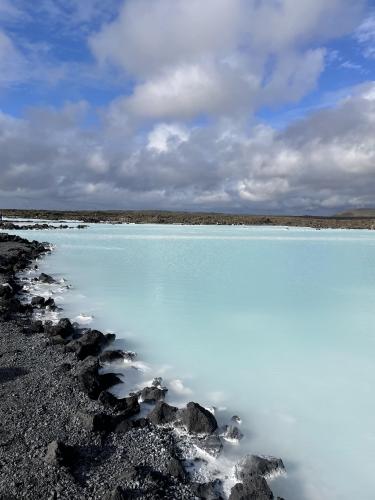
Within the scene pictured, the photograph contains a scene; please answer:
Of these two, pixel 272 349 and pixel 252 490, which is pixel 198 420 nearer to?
pixel 252 490

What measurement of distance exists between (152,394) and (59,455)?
1.71 m

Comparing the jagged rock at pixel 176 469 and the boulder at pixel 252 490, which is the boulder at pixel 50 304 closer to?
the jagged rock at pixel 176 469

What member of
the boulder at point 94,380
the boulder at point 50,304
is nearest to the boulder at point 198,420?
the boulder at point 94,380

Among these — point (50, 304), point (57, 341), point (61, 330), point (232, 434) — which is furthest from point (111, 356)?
point (50, 304)

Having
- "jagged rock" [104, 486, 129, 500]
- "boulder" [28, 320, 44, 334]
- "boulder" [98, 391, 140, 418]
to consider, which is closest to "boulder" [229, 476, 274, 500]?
"jagged rock" [104, 486, 129, 500]

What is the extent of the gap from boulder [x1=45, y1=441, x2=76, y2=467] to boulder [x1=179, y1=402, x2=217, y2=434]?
4.11 feet

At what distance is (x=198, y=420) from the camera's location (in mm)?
4559

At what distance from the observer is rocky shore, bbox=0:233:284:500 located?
3.51 meters

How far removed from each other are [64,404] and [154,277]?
10.4 metres

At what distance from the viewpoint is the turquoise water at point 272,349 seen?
4398 mm

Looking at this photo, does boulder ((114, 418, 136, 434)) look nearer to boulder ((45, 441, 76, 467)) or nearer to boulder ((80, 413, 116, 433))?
boulder ((80, 413, 116, 433))

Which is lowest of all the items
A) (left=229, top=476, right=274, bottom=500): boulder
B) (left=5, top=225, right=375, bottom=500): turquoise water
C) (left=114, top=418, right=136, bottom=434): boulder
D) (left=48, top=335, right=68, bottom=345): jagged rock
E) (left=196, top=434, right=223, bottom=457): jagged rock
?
(left=5, top=225, right=375, bottom=500): turquoise water

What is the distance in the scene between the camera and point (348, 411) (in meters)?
5.18

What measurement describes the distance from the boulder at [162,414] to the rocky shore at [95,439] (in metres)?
0.01
